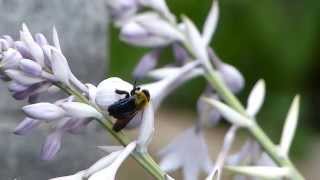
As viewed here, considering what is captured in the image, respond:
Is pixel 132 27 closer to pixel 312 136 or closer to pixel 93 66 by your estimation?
pixel 93 66

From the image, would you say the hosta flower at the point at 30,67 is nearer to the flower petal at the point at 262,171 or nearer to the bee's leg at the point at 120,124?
the bee's leg at the point at 120,124

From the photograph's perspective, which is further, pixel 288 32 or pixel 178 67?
pixel 288 32

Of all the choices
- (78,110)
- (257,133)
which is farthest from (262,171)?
(78,110)

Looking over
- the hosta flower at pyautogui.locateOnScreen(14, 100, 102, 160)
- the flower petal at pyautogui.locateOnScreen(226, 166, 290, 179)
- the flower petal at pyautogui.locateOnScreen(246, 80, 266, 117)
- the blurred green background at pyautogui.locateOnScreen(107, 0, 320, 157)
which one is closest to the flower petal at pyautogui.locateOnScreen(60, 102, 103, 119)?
the hosta flower at pyautogui.locateOnScreen(14, 100, 102, 160)

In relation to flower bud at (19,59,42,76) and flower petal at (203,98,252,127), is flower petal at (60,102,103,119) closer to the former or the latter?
flower bud at (19,59,42,76)

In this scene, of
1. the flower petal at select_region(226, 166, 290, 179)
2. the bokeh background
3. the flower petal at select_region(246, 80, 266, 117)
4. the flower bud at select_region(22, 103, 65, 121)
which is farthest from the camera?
the bokeh background

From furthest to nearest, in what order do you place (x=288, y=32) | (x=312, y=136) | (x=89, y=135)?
1. (x=312, y=136)
2. (x=288, y=32)
3. (x=89, y=135)

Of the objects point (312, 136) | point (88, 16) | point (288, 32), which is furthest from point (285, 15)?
point (88, 16)

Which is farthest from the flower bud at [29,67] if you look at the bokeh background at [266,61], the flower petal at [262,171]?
the bokeh background at [266,61]
